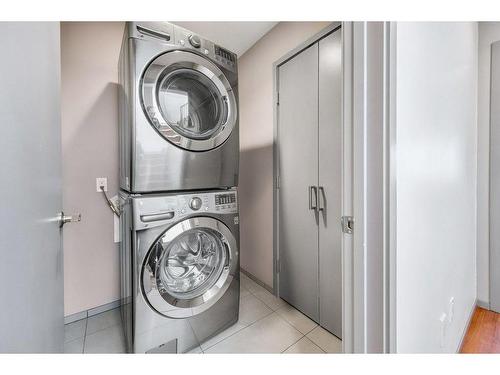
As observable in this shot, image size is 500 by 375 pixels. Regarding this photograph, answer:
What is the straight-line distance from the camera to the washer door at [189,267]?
116 centimetres

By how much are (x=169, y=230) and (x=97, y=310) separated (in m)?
1.13

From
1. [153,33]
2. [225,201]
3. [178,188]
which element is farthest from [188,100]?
[225,201]

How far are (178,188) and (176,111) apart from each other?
437mm

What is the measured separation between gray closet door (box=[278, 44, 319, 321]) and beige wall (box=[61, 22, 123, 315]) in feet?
4.29

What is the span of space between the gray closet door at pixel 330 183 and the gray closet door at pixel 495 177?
1.30 m

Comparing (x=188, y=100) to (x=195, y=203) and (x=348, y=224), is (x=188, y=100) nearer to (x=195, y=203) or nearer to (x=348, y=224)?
(x=195, y=203)

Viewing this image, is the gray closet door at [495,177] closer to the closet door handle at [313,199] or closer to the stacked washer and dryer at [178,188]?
the closet door handle at [313,199]

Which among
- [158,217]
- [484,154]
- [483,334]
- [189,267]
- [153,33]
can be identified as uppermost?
[153,33]

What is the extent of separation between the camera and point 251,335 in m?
1.47

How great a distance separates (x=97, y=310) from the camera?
170 cm

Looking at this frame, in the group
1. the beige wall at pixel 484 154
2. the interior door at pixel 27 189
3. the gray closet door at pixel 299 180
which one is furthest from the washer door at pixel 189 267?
the beige wall at pixel 484 154

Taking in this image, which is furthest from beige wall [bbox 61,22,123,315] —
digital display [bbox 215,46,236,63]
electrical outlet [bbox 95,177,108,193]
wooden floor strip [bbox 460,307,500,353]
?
wooden floor strip [bbox 460,307,500,353]

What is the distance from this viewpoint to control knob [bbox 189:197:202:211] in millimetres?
1257

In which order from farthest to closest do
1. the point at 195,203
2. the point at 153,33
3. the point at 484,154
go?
1. the point at 484,154
2. the point at 195,203
3. the point at 153,33
